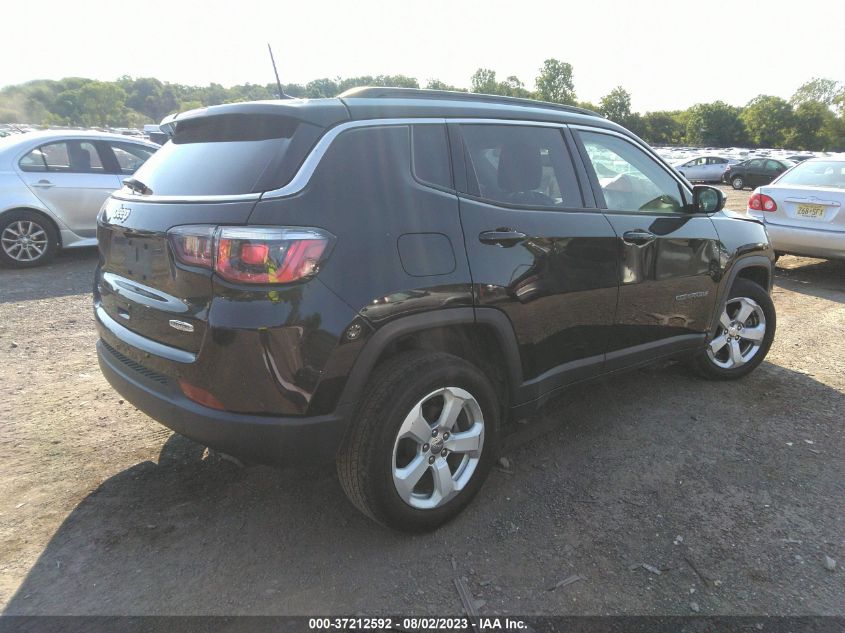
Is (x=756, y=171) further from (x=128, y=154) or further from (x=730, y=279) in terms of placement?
(x=128, y=154)

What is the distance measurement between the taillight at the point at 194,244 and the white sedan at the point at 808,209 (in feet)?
24.2

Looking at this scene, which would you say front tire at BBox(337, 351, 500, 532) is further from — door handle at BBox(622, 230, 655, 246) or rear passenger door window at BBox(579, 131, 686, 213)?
rear passenger door window at BBox(579, 131, 686, 213)

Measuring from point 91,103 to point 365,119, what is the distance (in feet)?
399

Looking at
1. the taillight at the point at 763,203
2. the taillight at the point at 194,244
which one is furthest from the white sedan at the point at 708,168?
the taillight at the point at 194,244

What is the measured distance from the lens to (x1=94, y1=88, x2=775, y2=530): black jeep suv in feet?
6.86

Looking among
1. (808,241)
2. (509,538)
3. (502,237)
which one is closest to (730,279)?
(502,237)

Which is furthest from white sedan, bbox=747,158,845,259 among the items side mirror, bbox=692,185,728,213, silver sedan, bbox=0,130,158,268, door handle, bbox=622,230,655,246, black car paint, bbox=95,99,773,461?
silver sedan, bbox=0,130,158,268

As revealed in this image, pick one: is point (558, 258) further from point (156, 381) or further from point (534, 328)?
point (156, 381)

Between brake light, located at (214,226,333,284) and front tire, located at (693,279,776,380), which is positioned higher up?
brake light, located at (214,226,333,284)

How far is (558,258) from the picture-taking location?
2.89 meters

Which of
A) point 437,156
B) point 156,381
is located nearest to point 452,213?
point 437,156

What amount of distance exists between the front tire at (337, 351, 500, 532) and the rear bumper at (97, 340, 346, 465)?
147 mm

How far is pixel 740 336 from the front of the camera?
424 cm

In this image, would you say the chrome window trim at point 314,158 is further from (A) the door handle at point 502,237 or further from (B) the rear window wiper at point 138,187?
(B) the rear window wiper at point 138,187
